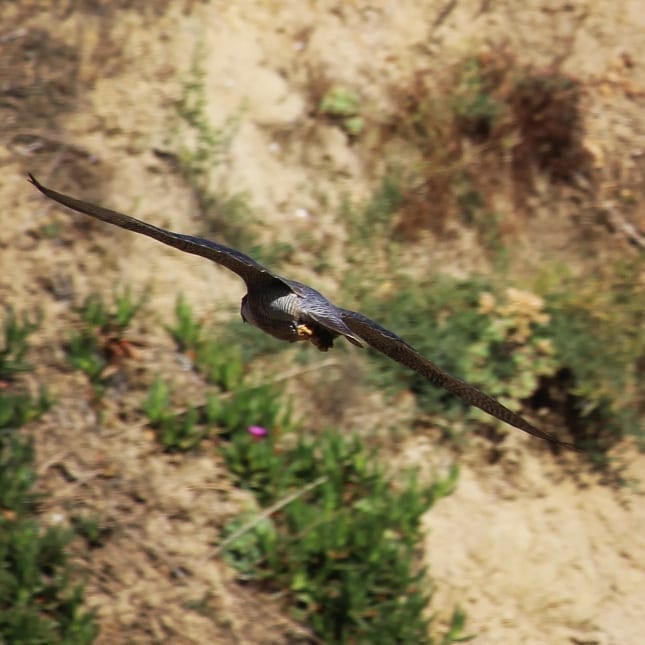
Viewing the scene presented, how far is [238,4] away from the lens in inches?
323

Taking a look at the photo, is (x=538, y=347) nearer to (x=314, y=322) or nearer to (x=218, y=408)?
(x=218, y=408)

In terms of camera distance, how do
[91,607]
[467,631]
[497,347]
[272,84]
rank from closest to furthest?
[91,607] < [467,631] < [497,347] < [272,84]

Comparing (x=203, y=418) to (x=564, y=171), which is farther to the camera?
(x=564, y=171)

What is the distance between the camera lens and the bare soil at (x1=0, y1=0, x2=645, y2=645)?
259 inches

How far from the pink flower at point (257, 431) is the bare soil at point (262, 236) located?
25cm

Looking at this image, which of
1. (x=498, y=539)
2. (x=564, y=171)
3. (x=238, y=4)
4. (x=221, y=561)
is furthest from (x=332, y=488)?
(x=238, y=4)

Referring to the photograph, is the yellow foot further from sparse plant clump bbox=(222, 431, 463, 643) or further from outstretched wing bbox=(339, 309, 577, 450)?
sparse plant clump bbox=(222, 431, 463, 643)

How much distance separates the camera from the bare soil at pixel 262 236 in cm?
658

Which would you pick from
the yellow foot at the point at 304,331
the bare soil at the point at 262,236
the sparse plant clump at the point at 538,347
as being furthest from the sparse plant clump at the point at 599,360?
the yellow foot at the point at 304,331

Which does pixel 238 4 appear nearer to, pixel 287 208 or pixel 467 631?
pixel 287 208

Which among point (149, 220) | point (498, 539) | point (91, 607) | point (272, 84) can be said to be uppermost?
point (272, 84)

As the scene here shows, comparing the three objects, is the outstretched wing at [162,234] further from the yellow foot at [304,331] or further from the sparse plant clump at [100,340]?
the sparse plant clump at [100,340]

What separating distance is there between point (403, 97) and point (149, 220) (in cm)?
180

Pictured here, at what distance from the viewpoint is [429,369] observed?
507 centimetres
